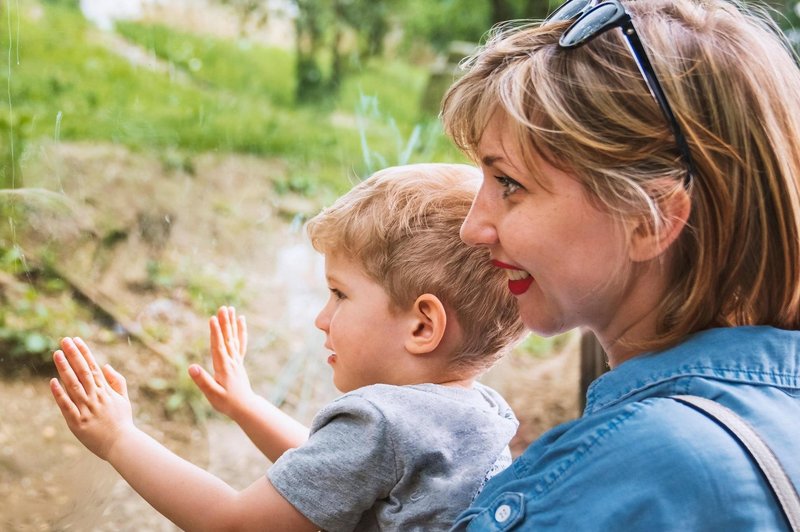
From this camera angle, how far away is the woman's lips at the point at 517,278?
1463mm

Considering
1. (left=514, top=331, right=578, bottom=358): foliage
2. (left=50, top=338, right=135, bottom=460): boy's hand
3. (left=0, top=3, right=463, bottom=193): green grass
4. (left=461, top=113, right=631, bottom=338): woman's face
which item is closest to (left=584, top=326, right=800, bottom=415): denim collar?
(left=461, top=113, right=631, bottom=338): woman's face

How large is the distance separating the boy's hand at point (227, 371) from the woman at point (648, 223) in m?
Answer: 0.65

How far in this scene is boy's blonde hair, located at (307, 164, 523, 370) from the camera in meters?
1.62

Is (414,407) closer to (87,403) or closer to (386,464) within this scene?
(386,464)

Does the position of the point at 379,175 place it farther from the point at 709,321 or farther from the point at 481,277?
the point at 709,321

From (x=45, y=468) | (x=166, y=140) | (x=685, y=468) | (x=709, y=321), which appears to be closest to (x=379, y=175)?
(x=709, y=321)

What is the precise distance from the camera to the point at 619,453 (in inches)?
47.7

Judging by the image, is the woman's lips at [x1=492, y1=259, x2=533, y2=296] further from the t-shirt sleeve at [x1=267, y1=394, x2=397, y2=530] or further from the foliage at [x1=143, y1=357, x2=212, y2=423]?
the foliage at [x1=143, y1=357, x2=212, y2=423]

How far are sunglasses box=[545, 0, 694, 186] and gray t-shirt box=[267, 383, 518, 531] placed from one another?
1.85 feet

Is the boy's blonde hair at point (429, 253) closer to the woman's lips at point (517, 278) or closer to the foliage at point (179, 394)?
the woman's lips at point (517, 278)

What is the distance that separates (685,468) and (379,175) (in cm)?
80

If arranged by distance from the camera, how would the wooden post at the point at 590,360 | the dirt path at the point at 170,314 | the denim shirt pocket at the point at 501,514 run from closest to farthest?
the denim shirt pocket at the point at 501,514
the dirt path at the point at 170,314
the wooden post at the point at 590,360

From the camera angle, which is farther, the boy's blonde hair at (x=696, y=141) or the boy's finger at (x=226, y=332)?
the boy's finger at (x=226, y=332)

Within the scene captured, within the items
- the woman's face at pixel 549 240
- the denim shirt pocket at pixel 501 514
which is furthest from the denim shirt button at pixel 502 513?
the woman's face at pixel 549 240
